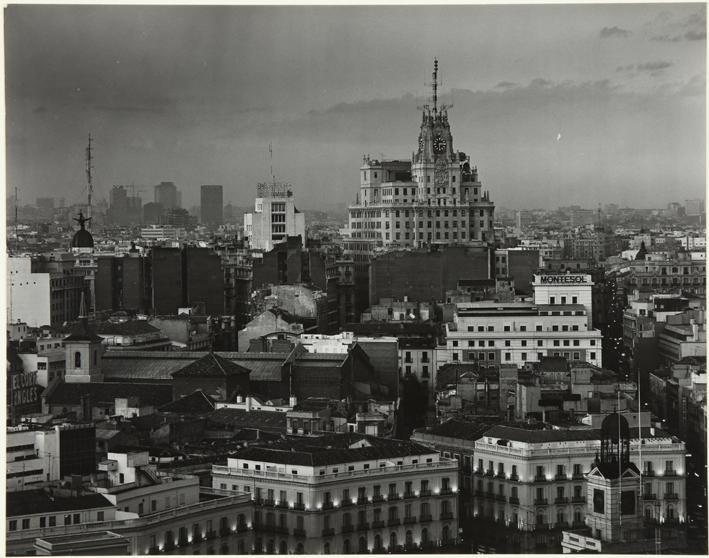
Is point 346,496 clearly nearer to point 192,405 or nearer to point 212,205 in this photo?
point 192,405

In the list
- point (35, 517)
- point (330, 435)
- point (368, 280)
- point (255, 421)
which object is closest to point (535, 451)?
point (330, 435)

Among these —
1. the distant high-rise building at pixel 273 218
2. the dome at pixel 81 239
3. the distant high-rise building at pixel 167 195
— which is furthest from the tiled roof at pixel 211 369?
the distant high-rise building at pixel 273 218

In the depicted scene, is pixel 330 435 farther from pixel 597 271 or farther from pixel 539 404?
pixel 597 271

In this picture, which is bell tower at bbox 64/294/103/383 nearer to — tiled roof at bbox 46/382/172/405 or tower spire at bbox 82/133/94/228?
tiled roof at bbox 46/382/172/405

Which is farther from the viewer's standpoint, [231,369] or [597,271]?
[597,271]

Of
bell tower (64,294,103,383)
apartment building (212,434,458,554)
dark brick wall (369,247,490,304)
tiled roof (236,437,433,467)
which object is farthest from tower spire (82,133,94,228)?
apartment building (212,434,458,554)

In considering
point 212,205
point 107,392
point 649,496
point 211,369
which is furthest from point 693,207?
point 212,205
